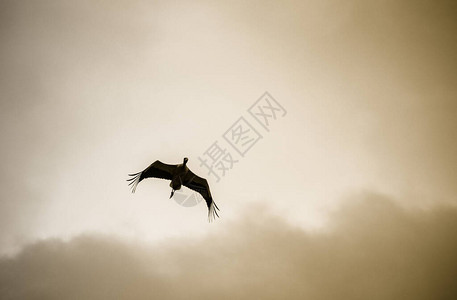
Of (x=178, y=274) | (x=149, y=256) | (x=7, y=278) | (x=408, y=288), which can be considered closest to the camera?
(x=7, y=278)

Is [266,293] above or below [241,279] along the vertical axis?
below

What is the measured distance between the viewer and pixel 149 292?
109375 mm

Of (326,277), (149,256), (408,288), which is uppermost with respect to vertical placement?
(149,256)

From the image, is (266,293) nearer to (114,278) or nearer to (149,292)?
(149,292)

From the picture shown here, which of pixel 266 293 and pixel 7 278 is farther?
pixel 266 293

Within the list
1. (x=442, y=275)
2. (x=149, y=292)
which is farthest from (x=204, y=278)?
(x=442, y=275)

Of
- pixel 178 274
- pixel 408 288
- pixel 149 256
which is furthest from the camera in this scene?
pixel 149 256

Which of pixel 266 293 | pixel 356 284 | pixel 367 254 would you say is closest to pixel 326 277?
pixel 356 284

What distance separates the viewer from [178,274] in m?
120

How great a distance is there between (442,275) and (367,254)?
33581mm

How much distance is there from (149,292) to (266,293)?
4874 cm

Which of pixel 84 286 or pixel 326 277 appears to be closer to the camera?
pixel 84 286

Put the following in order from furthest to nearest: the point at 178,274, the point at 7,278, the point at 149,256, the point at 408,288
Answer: the point at 149,256 < the point at 178,274 < the point at 408,288 < the point at 7,278

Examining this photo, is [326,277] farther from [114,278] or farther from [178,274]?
[114,278]
